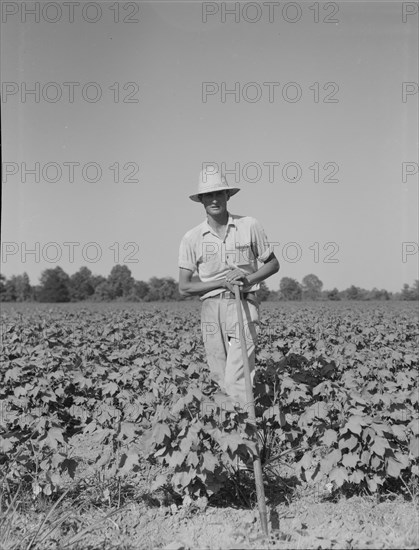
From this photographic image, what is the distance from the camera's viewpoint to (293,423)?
15.5 ft

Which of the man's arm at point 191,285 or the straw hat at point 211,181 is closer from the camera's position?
the straw hat at point 211,181

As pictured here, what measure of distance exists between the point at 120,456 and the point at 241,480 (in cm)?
84

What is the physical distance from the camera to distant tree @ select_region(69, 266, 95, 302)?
76.0 m

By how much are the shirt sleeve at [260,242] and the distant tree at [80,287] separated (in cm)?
7111

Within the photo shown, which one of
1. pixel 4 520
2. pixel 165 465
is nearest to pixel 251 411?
pixel 165 465

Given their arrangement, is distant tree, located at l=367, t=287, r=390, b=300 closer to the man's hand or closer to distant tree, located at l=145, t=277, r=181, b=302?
distant tree, located at l=145, t=277, r=181, b=302

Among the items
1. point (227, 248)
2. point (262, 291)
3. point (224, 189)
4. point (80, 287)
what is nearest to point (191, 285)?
point (227, 248)

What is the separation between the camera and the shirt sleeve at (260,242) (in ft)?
13.1

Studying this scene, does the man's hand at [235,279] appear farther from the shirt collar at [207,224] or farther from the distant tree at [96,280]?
the distant tree at [96,280]

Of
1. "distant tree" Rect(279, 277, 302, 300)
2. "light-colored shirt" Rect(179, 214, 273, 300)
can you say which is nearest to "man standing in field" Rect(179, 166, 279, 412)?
"light-colored shirt" Rect(179, 214, 273, 300)

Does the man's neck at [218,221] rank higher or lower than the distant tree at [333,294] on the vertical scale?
higher

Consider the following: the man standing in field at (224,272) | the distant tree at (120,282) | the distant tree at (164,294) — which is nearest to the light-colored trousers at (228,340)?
the man standing in field at (224,272)

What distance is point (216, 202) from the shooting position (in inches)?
152

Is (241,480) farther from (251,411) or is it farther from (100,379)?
(100,379)
